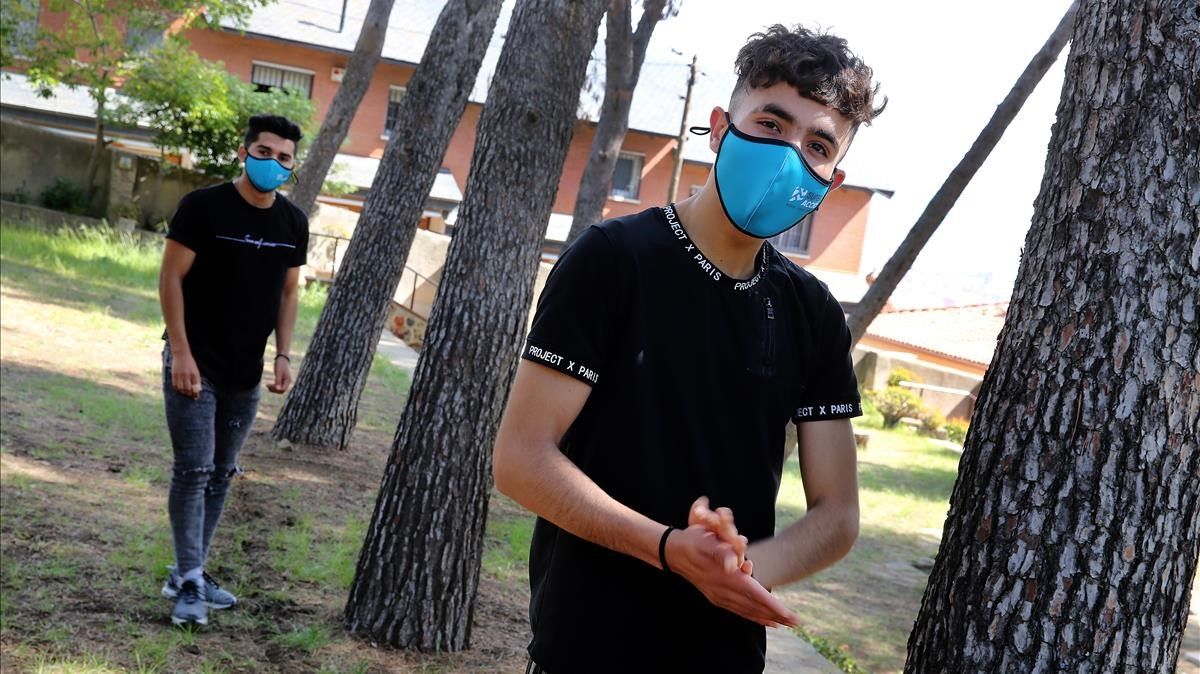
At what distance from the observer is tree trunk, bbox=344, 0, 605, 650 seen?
514cm

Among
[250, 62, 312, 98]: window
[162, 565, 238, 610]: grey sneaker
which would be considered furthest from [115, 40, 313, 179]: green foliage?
[162, 565, 238, 610]: grey sneaker

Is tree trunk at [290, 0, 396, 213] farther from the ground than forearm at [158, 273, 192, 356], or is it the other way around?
tree trunk at [290, 0, 396, 213]

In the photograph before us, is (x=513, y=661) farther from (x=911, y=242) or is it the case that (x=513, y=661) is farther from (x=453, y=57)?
(x=453, y=57)

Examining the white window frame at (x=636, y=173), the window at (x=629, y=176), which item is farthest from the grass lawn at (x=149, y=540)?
the window at (x=629, y=176)

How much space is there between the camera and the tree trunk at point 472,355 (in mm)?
5145

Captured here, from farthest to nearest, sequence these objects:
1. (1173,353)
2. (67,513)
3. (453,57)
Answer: (453,57) → (67,513) → (1173,353)

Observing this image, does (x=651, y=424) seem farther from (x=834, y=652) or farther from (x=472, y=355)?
(x=834, y=652)

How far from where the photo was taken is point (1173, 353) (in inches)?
97.6

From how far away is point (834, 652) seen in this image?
24.3 ft

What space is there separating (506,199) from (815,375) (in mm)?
3066

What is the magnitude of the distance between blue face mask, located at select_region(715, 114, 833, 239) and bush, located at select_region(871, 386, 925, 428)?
68.9 ft

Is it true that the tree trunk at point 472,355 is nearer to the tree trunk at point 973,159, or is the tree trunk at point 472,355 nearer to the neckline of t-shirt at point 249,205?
the neckline of t-shirt at point 249,205

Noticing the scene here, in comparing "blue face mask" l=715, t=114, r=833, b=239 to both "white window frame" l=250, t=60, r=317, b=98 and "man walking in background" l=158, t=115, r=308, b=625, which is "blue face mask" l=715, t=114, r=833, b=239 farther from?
"white window frame" l=250, t=60, r=317, b=98

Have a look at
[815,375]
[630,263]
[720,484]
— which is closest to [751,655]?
[720,484]
